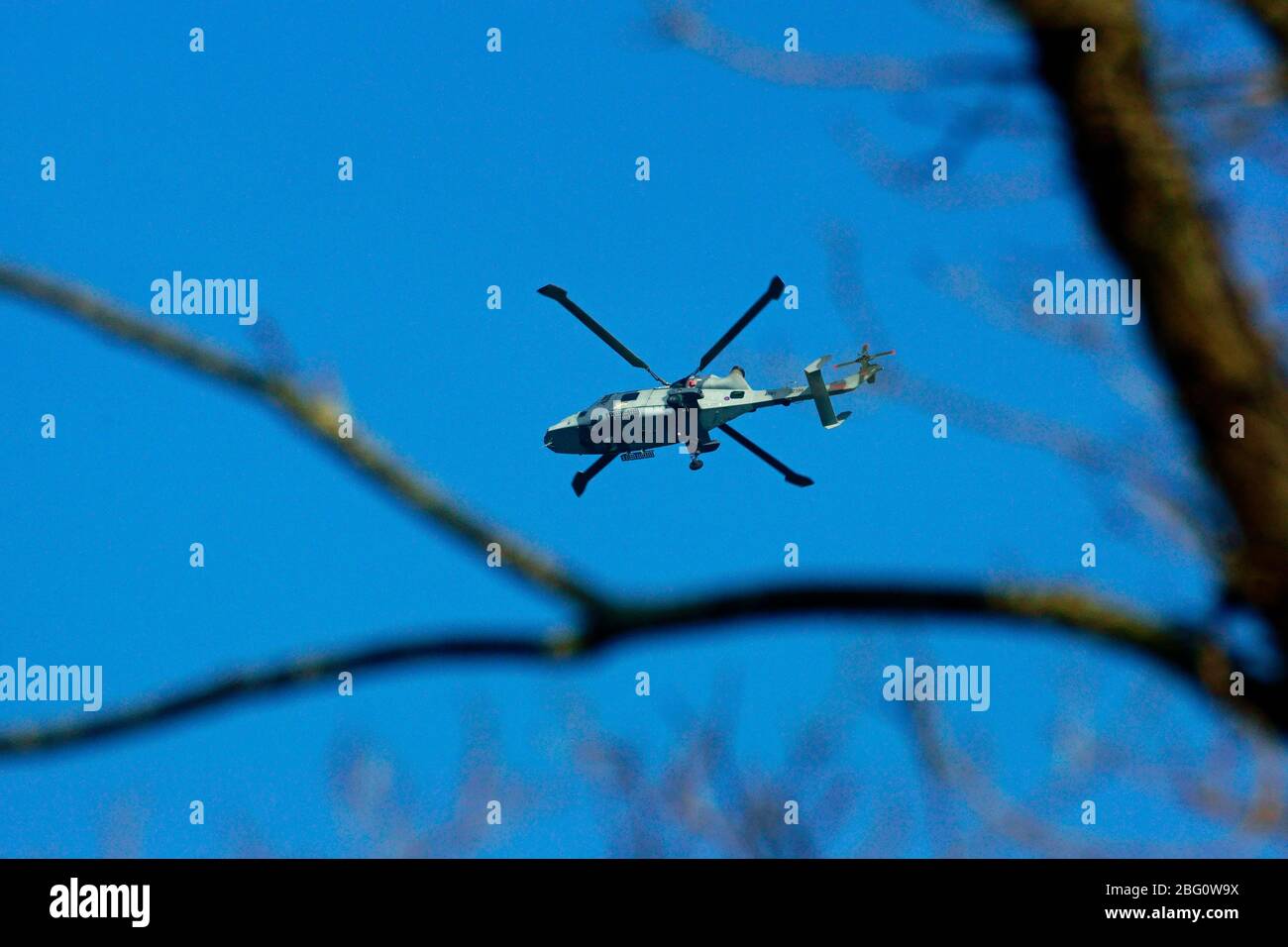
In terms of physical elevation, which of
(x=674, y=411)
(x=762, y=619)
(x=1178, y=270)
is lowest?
(x=762, y=619)

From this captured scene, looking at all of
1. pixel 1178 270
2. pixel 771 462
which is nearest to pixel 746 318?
pixel 771 462

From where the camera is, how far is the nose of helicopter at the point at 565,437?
13227 mm

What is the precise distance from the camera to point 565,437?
43.8ft

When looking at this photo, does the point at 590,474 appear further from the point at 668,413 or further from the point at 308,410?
the point at 308,410

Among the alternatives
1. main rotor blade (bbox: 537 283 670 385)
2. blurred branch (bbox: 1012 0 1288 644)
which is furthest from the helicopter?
blurred branch (bbox: 1012 0 1288 644)

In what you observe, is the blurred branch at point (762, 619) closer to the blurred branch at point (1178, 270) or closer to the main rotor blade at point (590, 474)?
the blurred branch at point (1178, 270)

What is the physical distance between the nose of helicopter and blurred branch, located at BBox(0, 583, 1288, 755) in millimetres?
10711

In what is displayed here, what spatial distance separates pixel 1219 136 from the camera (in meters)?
3.48

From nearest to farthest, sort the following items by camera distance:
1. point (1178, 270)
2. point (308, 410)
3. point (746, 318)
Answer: point (308, 410), point (1178, 270), point (746, 318)

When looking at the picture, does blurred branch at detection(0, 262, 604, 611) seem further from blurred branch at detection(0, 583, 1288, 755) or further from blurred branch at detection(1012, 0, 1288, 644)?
blurred branch at detection(1012, 0, 1288, 644)

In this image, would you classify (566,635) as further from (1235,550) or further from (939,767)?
(939,767)

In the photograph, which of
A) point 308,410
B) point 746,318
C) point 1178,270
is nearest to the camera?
point 308,410

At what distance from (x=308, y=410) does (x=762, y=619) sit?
31.0 inches

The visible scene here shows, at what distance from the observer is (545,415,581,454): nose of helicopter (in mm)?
13227
